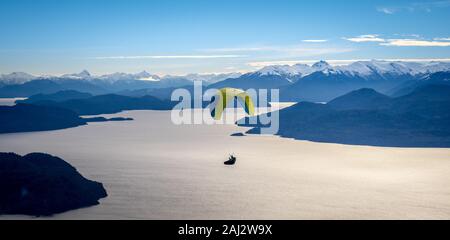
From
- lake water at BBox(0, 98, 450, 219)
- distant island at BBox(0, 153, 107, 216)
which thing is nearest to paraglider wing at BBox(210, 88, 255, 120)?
lake water at BBox(0, 98, 450, 219)

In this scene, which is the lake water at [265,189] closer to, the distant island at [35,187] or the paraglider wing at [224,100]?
the distant island at [35,187]

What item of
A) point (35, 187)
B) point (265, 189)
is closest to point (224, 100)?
point (35, 187)

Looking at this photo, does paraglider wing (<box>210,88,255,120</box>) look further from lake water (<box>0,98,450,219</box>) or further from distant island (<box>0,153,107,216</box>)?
distant island (<box>0,153,107,216</box>)

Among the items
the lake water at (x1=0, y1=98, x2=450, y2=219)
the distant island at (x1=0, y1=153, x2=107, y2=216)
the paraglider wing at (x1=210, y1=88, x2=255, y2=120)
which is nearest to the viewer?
the paraglider wing at (x1=210, y1=88, x2=255, y2=120)

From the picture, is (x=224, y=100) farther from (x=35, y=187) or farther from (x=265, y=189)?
(x=265, y=189)

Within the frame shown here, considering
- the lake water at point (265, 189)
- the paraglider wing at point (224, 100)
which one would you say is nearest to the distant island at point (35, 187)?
the lake water at point (265, 189)
